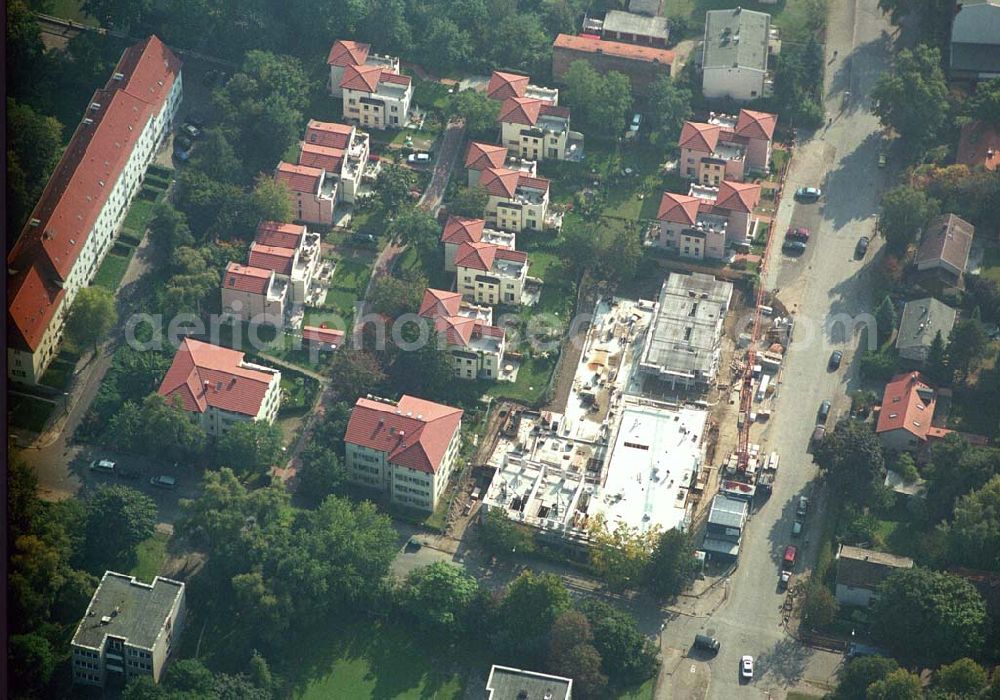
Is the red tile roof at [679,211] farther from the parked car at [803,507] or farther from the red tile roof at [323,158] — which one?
the parked car at [803,507]

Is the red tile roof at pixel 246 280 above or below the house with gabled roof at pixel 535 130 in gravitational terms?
below

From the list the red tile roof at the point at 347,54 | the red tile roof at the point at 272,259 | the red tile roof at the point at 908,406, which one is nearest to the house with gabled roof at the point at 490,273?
the red tile roof at the point at 272,259

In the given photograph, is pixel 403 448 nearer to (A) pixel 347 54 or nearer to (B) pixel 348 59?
(B) pixel 348 59

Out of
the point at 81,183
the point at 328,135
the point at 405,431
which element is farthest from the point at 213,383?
the point at 328,135

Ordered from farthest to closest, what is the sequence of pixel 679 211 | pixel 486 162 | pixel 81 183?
pixel 486 162, pixel 679 211, pixel 81 183

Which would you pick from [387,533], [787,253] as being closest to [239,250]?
[387,533]

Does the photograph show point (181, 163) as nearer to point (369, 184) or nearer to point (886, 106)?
point (369, 184)
